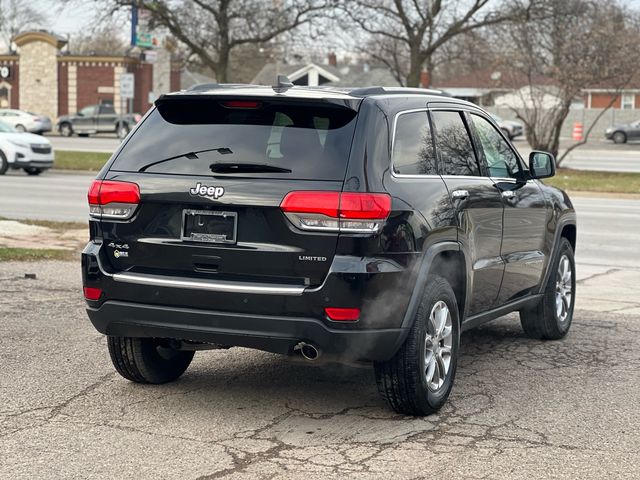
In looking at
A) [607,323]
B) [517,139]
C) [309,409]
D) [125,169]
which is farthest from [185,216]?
[517,139]

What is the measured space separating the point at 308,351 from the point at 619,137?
55.9 meters

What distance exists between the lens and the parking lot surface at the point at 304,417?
4840 millimetres

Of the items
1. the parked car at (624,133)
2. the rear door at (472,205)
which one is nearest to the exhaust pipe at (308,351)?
the rear door at (472,205)

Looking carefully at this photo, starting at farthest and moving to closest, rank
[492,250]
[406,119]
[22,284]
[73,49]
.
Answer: [73,49] → [22,284] → [492,250] → [406,119]

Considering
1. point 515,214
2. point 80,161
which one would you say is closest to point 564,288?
point 515,214

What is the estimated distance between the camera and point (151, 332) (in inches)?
218

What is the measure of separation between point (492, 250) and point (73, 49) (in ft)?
336

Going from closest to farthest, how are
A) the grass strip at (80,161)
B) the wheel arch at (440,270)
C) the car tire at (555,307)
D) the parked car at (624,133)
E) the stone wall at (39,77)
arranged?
the wheel arch at (440,270) < the car tire at (555,307) < the grass strip at (80,161) < the parked car at (624,133) < the stone wall at (39,77)

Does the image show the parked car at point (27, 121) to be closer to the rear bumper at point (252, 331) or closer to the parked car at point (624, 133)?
the parked car at point (624, 133)

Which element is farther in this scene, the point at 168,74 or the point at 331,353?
the point at 168,74

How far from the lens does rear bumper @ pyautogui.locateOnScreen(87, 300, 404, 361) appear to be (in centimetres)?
521

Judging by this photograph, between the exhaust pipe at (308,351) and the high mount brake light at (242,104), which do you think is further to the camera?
the high mount brake light at (242,104)

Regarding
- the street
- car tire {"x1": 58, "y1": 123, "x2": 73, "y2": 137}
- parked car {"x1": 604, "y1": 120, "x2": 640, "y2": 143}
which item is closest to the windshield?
the street

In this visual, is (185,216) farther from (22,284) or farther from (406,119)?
(22,284)
